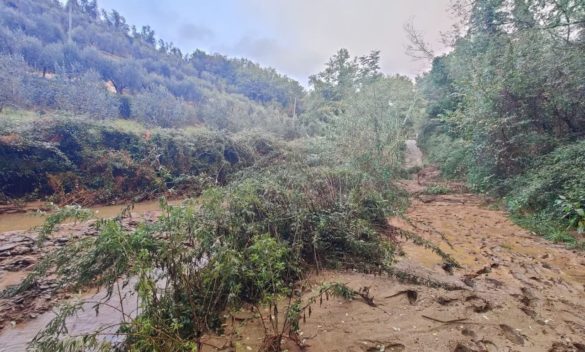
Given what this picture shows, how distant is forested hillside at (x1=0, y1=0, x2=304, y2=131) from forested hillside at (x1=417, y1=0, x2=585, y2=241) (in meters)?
12.7

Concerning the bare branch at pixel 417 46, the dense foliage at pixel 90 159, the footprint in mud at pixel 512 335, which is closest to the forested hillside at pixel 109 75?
the dense foliage at pixel 90 159

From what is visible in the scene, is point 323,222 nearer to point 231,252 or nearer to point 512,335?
point 231,252

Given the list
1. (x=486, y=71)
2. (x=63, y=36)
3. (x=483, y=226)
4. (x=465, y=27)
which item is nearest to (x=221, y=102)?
(x=63, y=36)

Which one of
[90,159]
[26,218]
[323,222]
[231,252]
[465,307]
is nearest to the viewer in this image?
[231,252]

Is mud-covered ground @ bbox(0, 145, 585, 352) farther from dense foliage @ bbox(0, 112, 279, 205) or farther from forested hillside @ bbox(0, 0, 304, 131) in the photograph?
forested hillside @ bbox(0, 0, 304, 131)

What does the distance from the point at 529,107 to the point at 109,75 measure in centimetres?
2132

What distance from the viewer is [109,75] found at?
1869cm

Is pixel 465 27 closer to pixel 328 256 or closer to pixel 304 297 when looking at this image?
pixel 328 256

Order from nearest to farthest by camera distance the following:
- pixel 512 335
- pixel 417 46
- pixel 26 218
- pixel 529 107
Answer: pixel 512 335
pixel 26 218
pixel 529 107
pixel 417 46

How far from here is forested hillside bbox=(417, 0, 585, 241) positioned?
533 centimetres

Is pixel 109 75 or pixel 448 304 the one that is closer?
pixel 448 304

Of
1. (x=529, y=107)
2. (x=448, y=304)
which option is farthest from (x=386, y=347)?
(x=529, y=107)

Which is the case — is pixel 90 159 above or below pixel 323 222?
above

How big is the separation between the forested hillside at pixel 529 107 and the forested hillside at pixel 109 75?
41.6 feet
